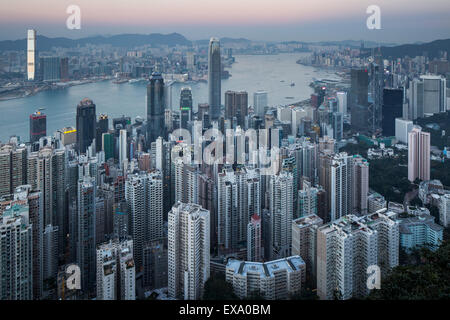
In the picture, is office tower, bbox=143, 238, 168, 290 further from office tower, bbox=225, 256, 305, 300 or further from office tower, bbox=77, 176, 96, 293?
office tower, bbox=225, 256, 305, 300

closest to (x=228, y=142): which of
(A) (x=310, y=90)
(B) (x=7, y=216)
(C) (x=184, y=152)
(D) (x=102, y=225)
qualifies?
(C) (x=184, y=152)

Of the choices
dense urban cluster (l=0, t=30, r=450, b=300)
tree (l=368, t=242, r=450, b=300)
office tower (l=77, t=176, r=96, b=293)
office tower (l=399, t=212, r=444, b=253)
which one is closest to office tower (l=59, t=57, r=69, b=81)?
dense urban cluster (l=0, t=30, r=450, b=300)

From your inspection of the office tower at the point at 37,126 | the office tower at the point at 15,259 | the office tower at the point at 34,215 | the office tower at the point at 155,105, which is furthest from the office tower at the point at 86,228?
the office tower at the point at 155,105

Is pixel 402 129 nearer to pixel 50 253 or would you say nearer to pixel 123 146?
pixel 123 146

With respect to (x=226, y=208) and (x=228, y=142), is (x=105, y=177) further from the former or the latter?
(x=228, y=142)

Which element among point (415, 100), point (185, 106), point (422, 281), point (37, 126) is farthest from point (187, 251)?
point (415, 100)
